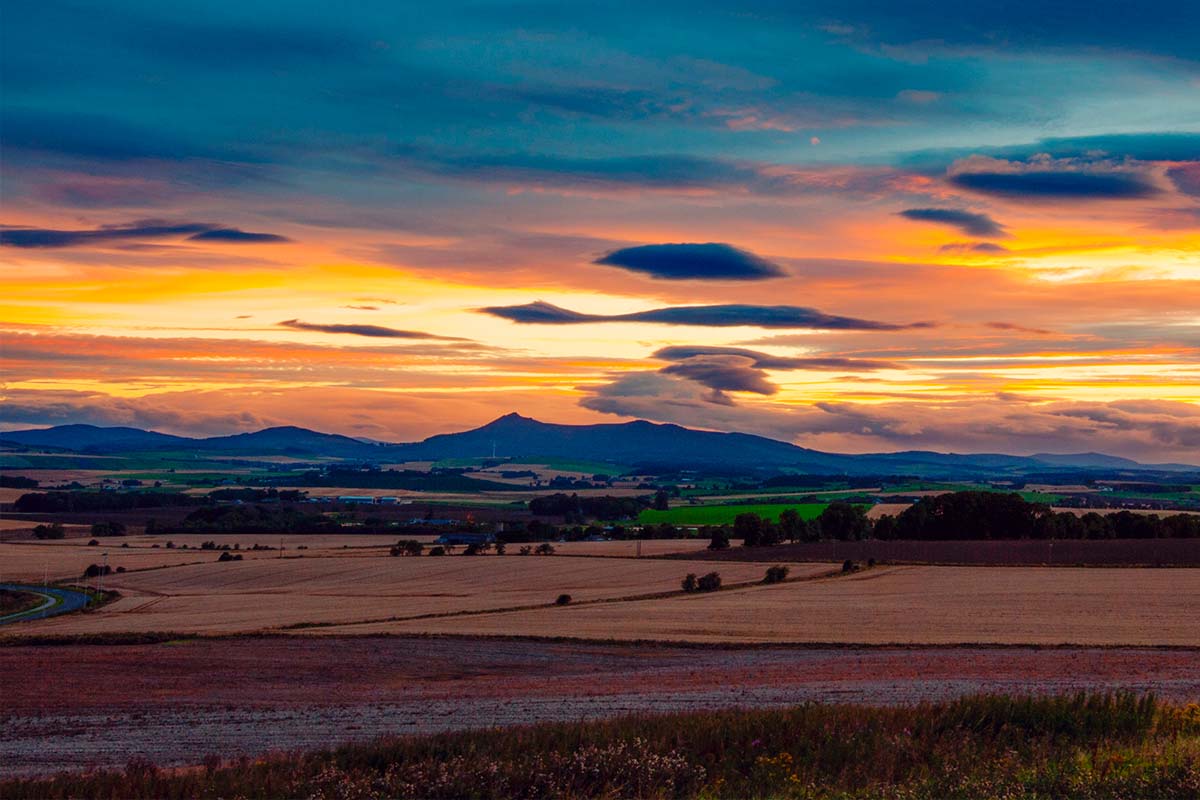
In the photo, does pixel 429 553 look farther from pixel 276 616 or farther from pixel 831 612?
pixel 831 612

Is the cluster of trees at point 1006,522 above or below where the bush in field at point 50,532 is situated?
above

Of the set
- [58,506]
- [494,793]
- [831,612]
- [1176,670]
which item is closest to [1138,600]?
[831,612]

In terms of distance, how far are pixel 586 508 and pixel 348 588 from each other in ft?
317

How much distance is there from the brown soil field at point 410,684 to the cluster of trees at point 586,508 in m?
123

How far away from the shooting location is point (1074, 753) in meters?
16.2

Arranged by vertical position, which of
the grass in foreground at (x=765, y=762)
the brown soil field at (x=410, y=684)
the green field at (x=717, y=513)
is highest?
the grass in foreground at (x=765, y=762)

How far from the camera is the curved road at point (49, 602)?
6894 centimetres

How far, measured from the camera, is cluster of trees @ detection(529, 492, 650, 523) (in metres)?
172

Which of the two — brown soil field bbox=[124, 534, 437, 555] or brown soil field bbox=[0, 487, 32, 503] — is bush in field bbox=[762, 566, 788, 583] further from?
brown soil field bbox=[0, 487, 32, 503]

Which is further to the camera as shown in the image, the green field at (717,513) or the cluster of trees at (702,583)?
the green field at (717,513)

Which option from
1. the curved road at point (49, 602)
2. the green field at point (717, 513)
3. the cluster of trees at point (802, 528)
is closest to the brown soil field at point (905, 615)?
the curved road at point (49, 602)

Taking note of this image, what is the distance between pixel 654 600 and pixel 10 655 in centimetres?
3449

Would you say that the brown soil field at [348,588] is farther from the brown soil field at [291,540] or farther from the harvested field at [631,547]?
the brown soil field at [291,540]

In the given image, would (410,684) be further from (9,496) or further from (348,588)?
(9,496)
